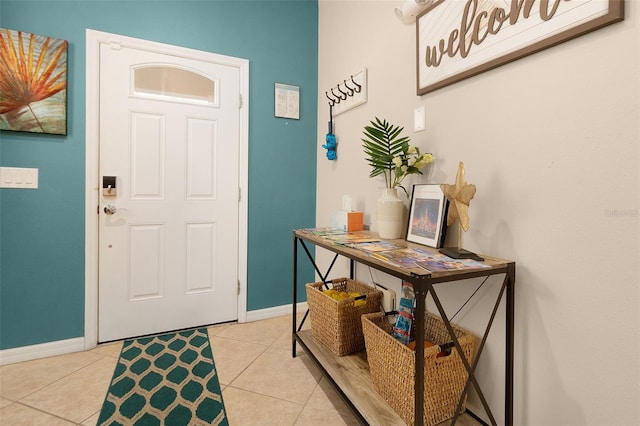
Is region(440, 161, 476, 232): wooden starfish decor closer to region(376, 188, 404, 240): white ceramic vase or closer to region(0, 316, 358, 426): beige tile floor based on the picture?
region(376, 188, 404, 240): white ceramic vase

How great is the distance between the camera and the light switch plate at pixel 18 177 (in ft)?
5.91

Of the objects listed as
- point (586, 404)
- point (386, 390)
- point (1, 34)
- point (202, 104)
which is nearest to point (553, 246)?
point (586, 404)

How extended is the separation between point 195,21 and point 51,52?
90 centimetres

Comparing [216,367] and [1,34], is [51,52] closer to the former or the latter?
[1,34]

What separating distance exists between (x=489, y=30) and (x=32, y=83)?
2406 millimetres

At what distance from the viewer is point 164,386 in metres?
1.60

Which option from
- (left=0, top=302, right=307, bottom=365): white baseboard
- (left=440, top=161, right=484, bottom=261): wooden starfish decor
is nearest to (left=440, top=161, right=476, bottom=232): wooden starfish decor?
(left=440, top=161, right=484, bottom=261): wooden starfish decor

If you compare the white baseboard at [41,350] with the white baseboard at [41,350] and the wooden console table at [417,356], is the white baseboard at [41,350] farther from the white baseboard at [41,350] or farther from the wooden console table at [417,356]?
the wooden console table at [417,356]

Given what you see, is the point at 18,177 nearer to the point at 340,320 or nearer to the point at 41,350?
the point at 41,350

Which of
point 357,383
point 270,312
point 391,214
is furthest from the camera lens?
point 270,312

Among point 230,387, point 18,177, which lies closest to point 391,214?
point 230,387

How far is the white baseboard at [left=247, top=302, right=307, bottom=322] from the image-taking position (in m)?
2.47

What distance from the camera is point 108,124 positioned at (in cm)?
203

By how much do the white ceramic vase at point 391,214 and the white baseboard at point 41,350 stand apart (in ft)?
6.72
